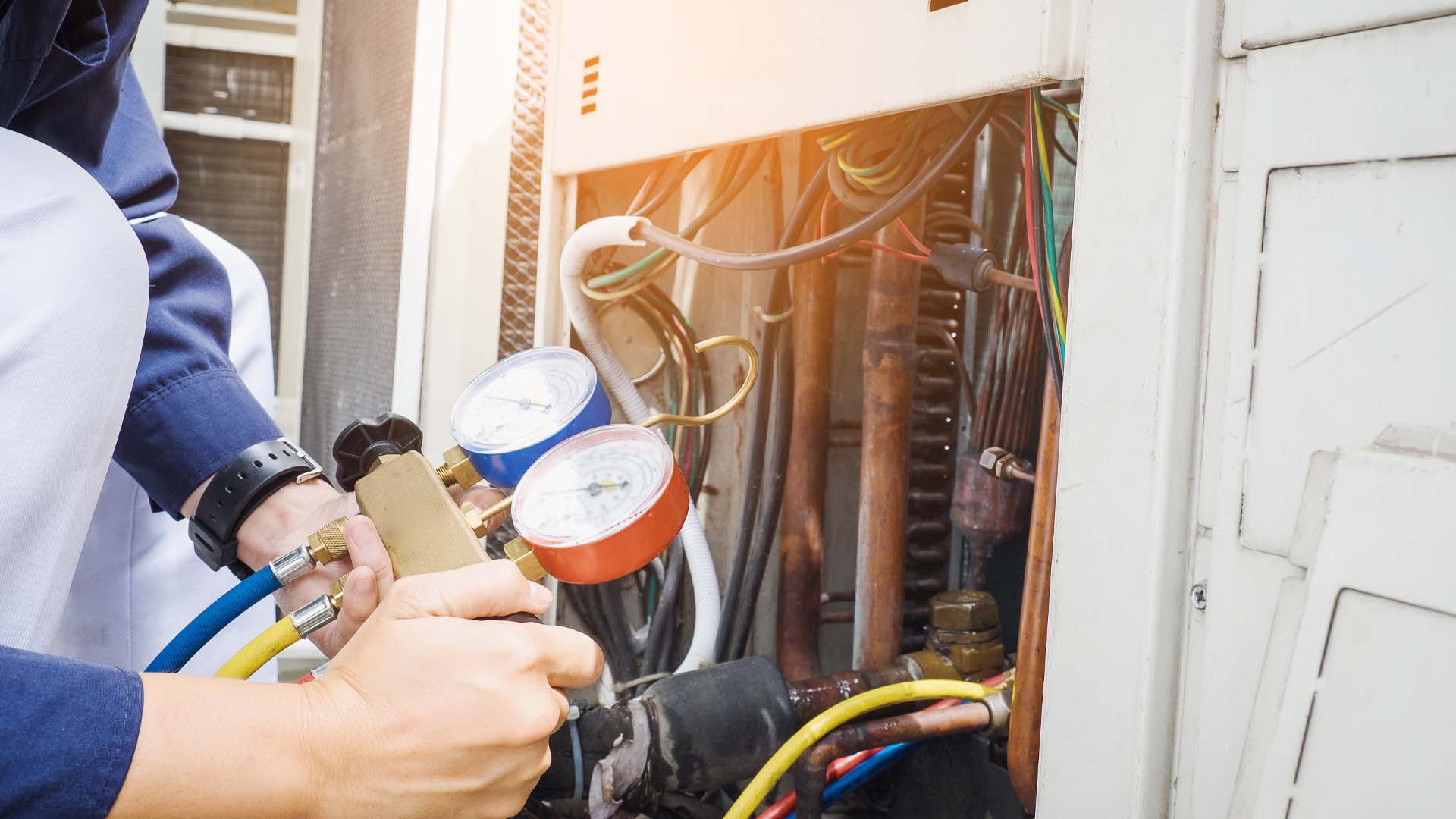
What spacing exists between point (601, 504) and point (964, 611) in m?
0.47

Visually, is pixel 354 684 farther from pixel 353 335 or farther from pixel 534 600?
pixel 353 335

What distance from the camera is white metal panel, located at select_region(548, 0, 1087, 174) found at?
0.65 m

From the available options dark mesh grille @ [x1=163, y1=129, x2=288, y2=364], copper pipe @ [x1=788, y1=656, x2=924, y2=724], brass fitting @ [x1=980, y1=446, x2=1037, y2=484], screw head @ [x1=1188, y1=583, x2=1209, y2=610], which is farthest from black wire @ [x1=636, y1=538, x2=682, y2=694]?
dark mesh grille @ [x1=163, y1=129, x2=288, y2=364]

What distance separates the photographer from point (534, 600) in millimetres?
614

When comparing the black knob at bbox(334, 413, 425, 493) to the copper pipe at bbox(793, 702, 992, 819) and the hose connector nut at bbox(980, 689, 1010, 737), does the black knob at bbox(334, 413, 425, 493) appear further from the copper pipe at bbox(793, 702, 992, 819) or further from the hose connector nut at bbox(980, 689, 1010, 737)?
the hose connector nut at bbox(980, 689, 1010, 737)

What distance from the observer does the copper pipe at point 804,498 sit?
4.05 feet

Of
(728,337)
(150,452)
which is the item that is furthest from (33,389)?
(728,337)

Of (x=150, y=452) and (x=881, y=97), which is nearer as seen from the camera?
(x=881, y=97)

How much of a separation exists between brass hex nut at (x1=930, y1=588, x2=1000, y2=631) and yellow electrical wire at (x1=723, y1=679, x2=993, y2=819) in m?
0.12

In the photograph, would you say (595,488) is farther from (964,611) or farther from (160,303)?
(160,303)

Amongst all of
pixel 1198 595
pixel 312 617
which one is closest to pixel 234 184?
pixel 312 617

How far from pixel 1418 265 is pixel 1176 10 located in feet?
0.61

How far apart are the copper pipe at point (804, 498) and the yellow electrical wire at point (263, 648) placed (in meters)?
0.66

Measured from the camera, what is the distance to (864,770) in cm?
99
